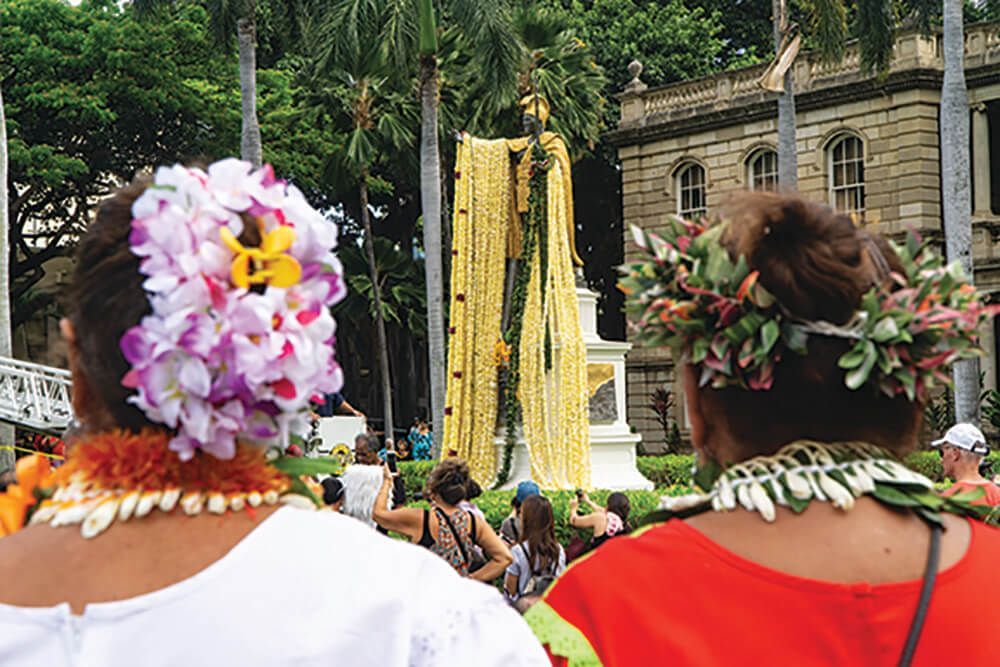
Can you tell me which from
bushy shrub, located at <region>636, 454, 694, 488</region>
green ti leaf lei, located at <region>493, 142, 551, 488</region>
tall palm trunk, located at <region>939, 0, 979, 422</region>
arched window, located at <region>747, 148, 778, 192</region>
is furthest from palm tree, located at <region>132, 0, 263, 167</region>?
arched window, located at <region>747, 148, 778, 192</region>

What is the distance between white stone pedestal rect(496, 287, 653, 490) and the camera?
60.5 ft

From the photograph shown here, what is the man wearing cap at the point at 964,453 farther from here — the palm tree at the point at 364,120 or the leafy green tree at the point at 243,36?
the palm tree at the point at 364,120

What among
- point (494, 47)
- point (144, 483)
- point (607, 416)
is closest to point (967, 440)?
point (144, 483)

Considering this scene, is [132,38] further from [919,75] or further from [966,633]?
[966,633]

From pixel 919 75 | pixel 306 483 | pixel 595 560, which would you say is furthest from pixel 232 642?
pixel 919 75

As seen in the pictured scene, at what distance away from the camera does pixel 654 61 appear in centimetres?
3969

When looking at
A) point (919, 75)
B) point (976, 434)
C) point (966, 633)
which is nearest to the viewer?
point (966, 633)

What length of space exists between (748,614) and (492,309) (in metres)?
15.6

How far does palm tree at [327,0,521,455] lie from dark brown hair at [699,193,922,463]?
63.0 ft

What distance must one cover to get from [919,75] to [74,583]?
3166 cm

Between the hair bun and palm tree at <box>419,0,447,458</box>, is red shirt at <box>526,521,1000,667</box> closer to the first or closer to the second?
the hair bun

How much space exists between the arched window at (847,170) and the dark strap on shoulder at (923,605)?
31733 millimetres

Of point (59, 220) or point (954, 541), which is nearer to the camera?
point (954, 541)

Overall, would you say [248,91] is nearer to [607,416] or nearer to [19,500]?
[607,416]
